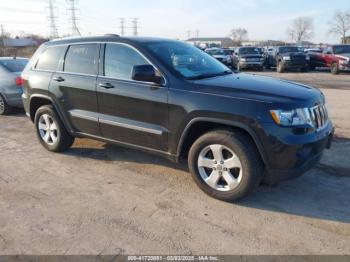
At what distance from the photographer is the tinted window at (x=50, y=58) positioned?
545cm

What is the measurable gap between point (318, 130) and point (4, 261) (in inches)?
130

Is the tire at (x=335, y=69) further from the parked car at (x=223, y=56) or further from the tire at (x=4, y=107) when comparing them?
the tire at (x=4, y=107)

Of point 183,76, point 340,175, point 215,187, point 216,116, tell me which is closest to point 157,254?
point 215,187

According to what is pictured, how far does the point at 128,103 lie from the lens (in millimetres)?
4523

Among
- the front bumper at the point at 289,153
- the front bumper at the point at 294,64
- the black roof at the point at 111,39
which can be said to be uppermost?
the black roof at the point at 111,39

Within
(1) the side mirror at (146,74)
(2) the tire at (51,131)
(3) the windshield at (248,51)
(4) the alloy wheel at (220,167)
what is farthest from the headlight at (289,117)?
(3) the windshield at (248,51)

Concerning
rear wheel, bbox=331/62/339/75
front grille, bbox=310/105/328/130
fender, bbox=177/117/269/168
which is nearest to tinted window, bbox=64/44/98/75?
fender, bbox=177/117/269/168

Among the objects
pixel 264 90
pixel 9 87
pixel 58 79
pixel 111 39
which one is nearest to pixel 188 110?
pixel 264 90

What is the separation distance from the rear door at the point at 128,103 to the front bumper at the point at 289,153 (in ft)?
4.22

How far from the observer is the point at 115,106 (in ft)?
15.4

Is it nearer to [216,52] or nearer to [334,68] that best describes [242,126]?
[334,68]

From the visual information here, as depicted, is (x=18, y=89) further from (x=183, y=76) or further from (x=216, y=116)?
(x=216, y=116)

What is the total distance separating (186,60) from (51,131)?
2575 mm

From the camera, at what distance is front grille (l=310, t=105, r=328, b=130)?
3.79 m
